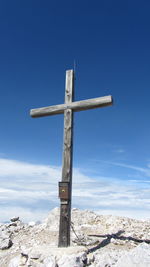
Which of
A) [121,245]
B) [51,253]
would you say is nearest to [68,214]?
[51,253]

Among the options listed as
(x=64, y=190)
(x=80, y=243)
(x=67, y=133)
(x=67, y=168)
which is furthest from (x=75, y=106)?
(x=80, y=243)

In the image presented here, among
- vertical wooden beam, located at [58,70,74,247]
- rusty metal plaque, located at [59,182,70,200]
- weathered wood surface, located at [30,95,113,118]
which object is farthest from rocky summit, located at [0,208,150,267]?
weathered wood surface, located at [30,95,113,118]

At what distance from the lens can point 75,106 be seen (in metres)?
8.33

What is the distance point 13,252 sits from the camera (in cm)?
796

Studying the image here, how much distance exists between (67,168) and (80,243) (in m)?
2.39

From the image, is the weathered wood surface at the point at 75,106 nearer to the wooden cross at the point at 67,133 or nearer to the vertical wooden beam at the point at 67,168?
the wooden cross at the point at 67,133

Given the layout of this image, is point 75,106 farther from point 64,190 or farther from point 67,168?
point 64,190

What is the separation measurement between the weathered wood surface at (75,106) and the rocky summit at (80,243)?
398cm

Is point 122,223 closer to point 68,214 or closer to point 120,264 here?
point 68,214

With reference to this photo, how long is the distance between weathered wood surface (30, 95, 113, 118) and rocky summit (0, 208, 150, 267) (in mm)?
3982

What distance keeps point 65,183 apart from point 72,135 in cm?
162

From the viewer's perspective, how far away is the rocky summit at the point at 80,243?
5777 mm

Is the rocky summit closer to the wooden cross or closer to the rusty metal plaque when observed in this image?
the wooden cross

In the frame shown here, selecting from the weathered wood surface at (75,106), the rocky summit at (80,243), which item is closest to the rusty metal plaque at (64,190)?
the rocky summit at (80,243)
